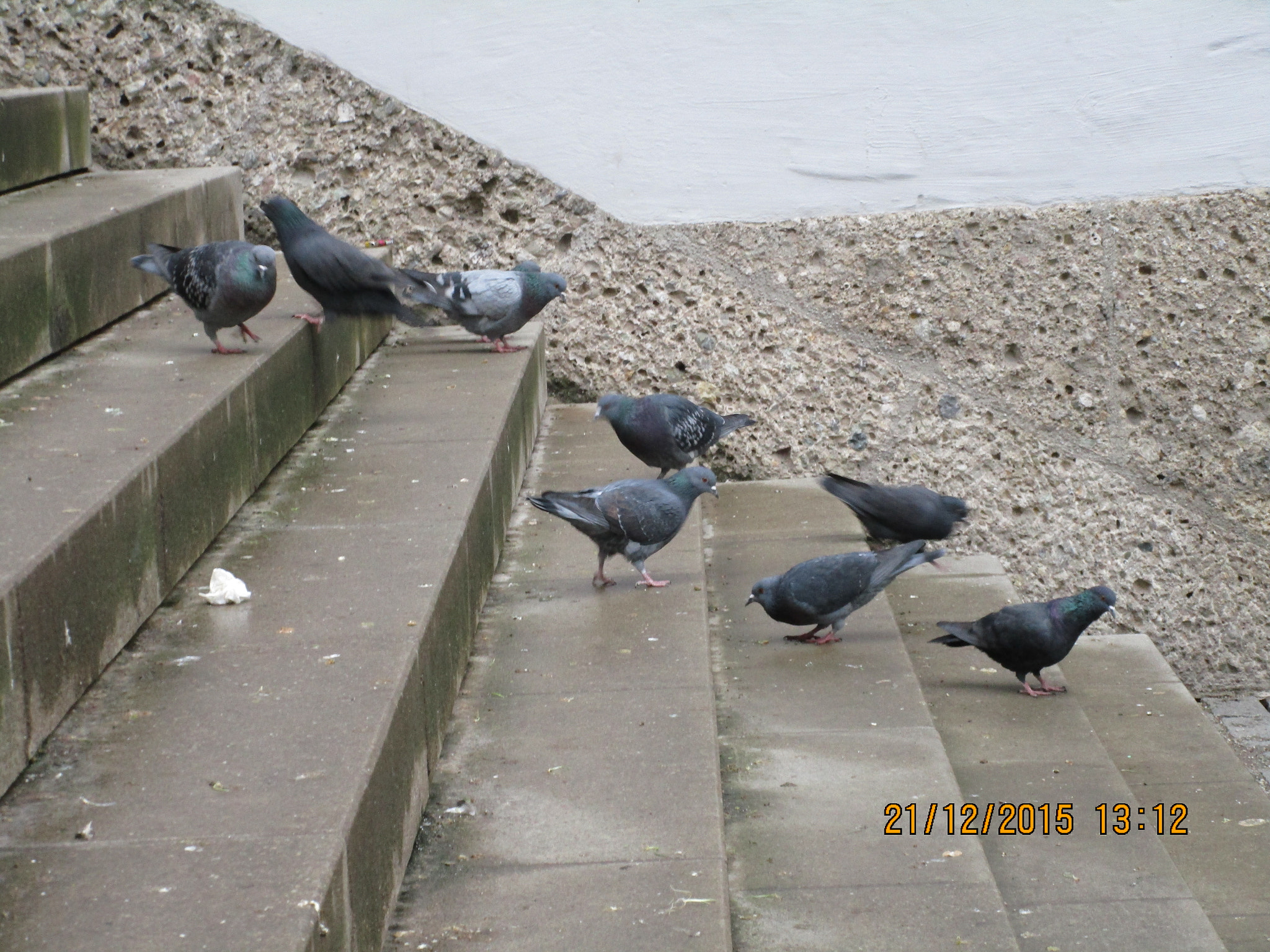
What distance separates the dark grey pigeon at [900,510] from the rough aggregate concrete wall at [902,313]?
0.73m

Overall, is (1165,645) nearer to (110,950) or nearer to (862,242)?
(862,242)

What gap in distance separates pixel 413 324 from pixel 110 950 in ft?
10.6

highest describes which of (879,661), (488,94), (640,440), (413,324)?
(488,94)

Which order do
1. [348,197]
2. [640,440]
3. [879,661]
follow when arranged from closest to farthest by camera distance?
1. [879,661]
2. [640,440]
3. [348,197]

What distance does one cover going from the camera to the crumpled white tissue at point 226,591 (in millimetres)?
3123

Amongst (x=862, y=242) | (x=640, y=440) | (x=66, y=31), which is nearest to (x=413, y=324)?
(x=640, y=440)

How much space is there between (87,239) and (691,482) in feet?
6.84

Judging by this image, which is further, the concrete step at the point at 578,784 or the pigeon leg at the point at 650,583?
the pigeon leg at the point at 650,583

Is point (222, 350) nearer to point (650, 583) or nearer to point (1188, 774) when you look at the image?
point (650, 583)

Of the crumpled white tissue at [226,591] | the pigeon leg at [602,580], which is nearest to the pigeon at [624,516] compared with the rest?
the pigeon leg at [602,580]

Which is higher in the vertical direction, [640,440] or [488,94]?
[488,94]

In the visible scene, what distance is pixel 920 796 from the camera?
3.21m

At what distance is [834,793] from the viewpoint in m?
3.27

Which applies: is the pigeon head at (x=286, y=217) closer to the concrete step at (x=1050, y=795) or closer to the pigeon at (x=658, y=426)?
the pigeon at (x=658, y=426)
